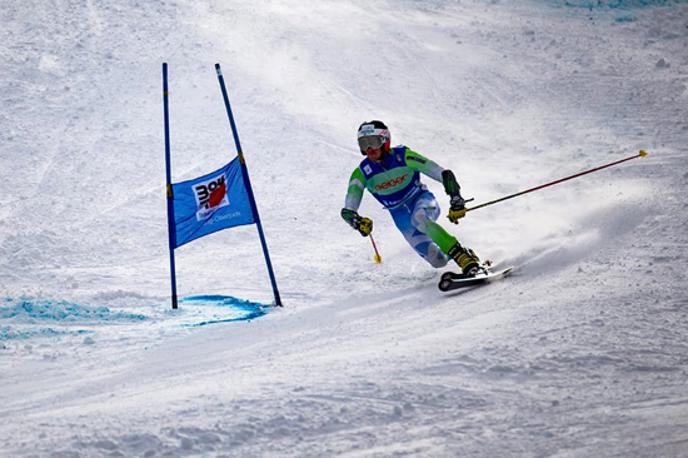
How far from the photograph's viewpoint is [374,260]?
9914mm

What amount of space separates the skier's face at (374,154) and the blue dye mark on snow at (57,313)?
105 inches

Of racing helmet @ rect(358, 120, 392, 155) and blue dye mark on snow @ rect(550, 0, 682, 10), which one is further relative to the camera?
blue dye mark on snow @ rect(550, 0, 682, 10)

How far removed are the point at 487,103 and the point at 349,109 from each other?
9.52 feet

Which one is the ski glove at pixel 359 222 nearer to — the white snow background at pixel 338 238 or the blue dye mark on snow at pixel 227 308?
the white snow background at pixel 338 238

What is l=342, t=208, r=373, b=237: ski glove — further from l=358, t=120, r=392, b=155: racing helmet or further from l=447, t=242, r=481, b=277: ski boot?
l=447, t=242, r=481, b=277: ski boot

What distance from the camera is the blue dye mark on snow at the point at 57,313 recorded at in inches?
302

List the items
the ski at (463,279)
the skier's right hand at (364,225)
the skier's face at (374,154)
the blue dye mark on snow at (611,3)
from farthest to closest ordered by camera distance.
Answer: the blue dye mark on snow at (611,3), the skier's face at (374,154), the skier's right hand at (364,225), the ski at (463,279)

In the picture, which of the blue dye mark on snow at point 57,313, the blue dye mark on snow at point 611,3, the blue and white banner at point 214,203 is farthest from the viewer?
the blue dye mark on snow at point 611,3

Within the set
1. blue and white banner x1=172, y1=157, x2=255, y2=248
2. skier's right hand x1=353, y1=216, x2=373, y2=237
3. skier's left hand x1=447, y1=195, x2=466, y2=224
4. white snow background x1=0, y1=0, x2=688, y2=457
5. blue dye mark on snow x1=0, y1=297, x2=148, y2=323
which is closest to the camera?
white snow background x1=0, y1=0, x2=688, y2=457

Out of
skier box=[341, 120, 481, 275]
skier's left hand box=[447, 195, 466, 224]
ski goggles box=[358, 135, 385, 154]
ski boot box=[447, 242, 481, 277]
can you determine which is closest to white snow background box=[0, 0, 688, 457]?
ski boot box=[447, 242, 481, 277]

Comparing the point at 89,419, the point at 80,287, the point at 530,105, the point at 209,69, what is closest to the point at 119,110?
the point at 209,69

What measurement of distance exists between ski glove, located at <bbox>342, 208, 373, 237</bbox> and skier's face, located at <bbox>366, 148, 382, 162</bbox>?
1.82ft

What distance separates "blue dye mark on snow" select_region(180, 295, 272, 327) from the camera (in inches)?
299

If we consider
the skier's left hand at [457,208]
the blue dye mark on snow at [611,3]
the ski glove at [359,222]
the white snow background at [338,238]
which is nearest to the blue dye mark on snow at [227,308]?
the white snow background at [338,238]
